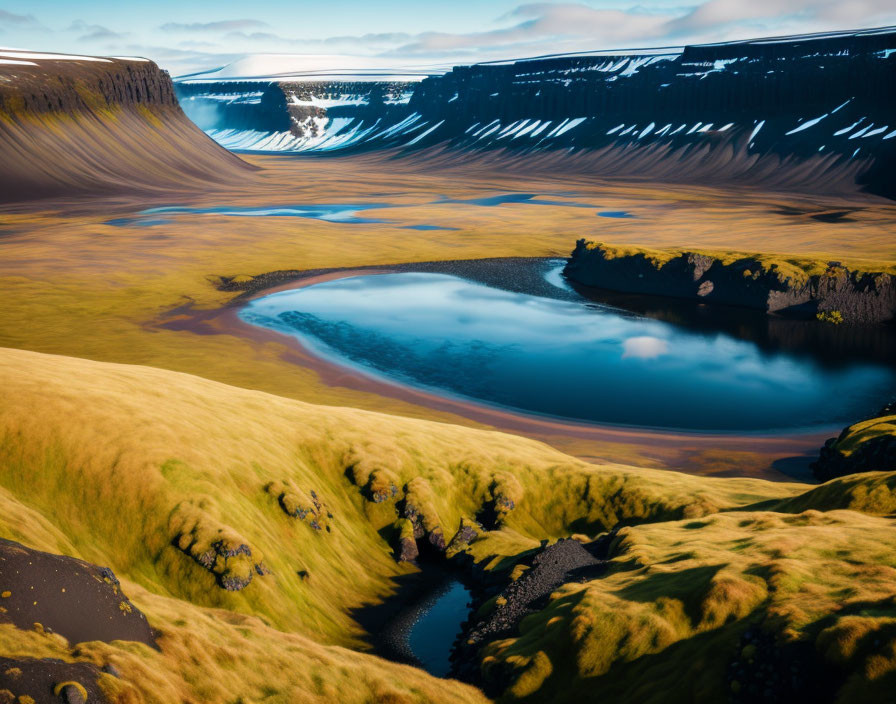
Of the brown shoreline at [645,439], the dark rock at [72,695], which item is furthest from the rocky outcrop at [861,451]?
the dark rock at [72,695]

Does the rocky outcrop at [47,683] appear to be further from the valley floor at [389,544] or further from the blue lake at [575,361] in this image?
the blue lake at [575,361]

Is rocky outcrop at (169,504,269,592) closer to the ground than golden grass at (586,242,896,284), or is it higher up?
closer to the ground

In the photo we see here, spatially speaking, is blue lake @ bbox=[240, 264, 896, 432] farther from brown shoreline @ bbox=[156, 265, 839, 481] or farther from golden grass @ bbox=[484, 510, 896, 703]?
golden grass @ bbox=[484, 510, 896, 703]

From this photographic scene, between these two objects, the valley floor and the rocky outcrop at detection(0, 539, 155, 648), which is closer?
the rocky outcrop at detection(0, 539, 155, 648)

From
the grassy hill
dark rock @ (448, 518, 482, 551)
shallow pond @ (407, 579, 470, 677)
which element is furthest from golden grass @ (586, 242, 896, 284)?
shallow pond @ (407, 579, 470, 677)

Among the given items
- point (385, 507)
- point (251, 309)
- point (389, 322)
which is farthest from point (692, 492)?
point (251, 309)

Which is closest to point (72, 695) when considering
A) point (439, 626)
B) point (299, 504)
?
point (299, 504)
